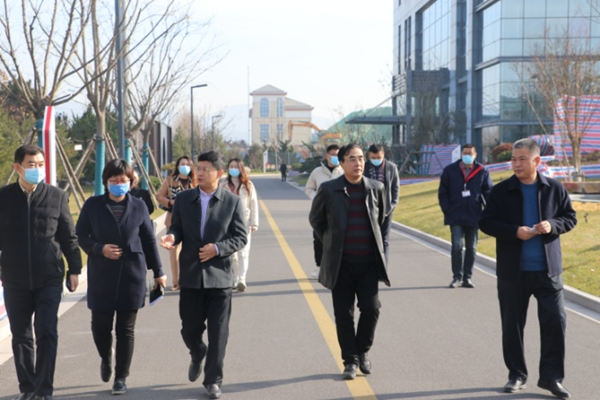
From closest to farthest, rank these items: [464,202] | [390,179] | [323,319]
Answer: [323,319] → [390,179] → [464,202]

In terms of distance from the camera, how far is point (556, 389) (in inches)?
228

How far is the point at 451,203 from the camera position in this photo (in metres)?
11.0

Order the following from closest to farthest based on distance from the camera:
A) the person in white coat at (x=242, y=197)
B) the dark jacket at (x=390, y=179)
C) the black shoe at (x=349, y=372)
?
the black shoe at (x=349, y=372)
the person in white coat at (x=242, y=197)
the dark jacket at (x=390, y=179)

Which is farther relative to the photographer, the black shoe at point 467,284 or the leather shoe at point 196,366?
the black shoe at point 467,284

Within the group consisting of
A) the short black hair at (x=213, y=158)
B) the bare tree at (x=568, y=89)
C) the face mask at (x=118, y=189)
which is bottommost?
the face mask at (x=118, y=189)

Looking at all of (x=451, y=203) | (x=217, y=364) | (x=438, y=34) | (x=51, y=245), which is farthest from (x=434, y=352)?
(x=438, y=34)

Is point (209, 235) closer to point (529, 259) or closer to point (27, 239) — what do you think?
point (27, 239)

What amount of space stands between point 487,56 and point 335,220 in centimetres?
4989

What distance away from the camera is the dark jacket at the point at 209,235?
586 centimetres

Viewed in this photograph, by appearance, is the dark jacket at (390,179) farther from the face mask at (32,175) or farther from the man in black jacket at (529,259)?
the face mask at (32,175)

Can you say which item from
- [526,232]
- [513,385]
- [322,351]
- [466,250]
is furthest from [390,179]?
[513,385]

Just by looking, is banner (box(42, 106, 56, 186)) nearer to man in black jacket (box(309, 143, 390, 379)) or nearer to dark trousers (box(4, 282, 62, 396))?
dark trousers (box(4, 282, 62, 396))

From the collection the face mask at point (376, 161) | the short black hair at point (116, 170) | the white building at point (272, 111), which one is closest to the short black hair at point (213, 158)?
the short black hair at point (116, 170)

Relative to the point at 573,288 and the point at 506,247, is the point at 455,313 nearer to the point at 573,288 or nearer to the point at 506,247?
the point at 573,288
